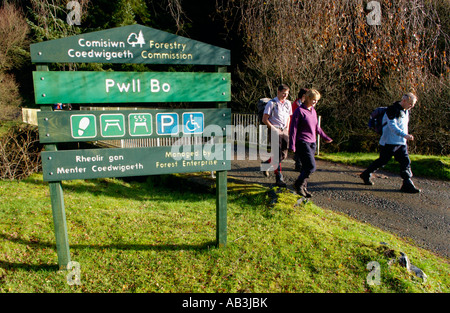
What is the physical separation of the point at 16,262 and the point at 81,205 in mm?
1916

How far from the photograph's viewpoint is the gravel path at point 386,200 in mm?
5121

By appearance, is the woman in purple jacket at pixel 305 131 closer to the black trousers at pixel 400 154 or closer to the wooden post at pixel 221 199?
the black trousers at pixel 400 154

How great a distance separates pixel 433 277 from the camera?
375 centimetres

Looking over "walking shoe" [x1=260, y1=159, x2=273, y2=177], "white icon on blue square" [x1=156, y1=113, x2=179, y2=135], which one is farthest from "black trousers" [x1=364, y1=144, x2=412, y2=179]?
"white icon on blue square" [x1=156, y1=113, x2=179, y2=135]

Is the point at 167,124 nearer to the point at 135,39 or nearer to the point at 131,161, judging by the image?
the point at 131,161

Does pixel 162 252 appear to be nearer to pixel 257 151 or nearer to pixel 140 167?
pixel 140 167

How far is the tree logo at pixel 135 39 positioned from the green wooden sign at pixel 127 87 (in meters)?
0.33

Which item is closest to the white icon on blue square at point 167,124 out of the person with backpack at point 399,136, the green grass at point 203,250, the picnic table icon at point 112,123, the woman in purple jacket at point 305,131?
the picnic table icon at point 112,123

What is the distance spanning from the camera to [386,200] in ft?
20.7

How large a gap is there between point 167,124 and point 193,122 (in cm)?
31

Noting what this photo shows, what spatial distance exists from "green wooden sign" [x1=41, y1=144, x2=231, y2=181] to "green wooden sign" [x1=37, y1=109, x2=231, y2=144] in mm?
167

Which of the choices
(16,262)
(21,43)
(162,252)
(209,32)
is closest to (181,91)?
(162,252)

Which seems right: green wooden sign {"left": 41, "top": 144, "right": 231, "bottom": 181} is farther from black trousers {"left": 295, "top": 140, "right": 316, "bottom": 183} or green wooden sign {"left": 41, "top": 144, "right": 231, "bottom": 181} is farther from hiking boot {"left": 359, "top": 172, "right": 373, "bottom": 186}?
hiking boot {"left": 359, "top": 172, "right": 373, "bottom": 186}

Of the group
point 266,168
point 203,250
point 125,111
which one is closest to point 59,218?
point 125,111
